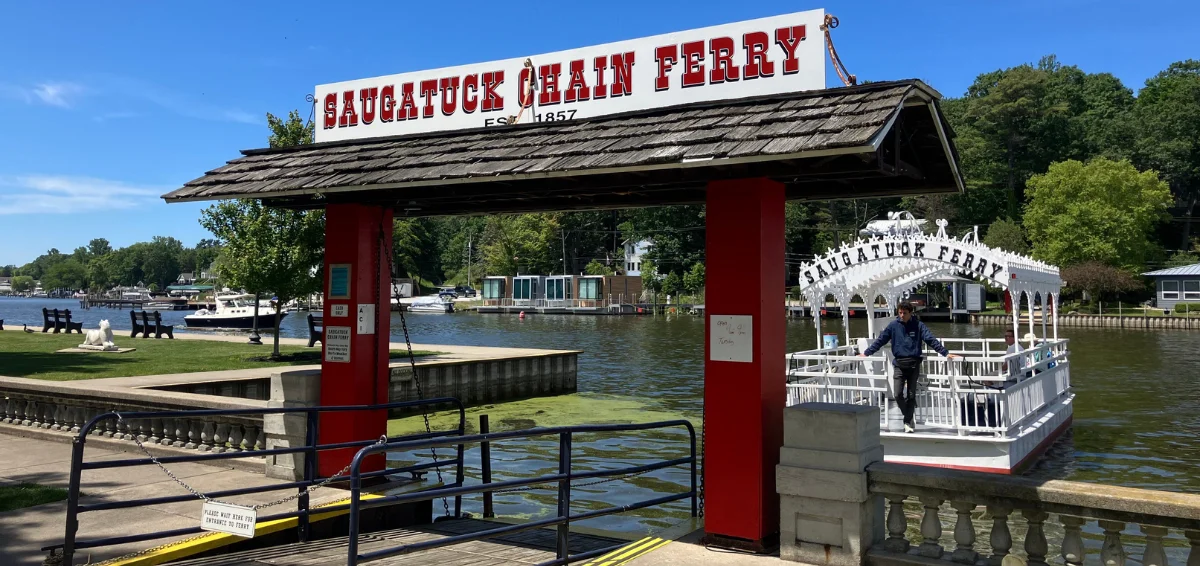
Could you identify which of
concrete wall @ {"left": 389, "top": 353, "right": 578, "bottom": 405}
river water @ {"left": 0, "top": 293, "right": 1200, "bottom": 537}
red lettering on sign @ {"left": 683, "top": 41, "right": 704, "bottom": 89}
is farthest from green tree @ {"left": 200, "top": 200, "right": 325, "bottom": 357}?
red lettering on sign @ {"left": 683, "top": 41, "right": 704, "bottom": 89}

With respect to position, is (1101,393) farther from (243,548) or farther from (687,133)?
(243,548)

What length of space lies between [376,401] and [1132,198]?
84433mm

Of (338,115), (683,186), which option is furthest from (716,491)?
(338,115)

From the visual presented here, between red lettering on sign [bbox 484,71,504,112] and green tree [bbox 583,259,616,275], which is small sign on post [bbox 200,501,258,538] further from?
green tree [bbox 583,259,616,275]

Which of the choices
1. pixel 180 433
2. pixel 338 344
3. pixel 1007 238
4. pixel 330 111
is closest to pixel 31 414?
pixel 180 433

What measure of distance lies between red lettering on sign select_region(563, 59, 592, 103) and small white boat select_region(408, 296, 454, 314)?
105830mm

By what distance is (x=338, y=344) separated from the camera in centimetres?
955

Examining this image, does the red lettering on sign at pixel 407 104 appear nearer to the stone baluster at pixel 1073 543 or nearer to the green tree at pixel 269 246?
the stone baluster at pixel 1073 543

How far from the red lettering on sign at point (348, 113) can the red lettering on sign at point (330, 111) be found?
0.10 metres

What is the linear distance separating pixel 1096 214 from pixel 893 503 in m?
79.8

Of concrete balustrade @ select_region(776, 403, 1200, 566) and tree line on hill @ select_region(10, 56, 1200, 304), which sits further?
tree line on hill @ select_region(10, 56, 1200, 304)

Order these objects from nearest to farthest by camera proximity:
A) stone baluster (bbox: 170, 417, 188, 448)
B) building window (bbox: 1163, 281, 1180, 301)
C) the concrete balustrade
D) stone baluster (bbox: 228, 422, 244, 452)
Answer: the concrete balustrade < stone baluster (bbox: 228, 422, 244, 452) < stone baluster (bbox: 170, 417, 188, 448) < building window (bbox: 1163, 281, 1180, 301)

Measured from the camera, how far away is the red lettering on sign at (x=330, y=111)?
10391mm

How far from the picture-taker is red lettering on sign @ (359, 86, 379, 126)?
10.1m
